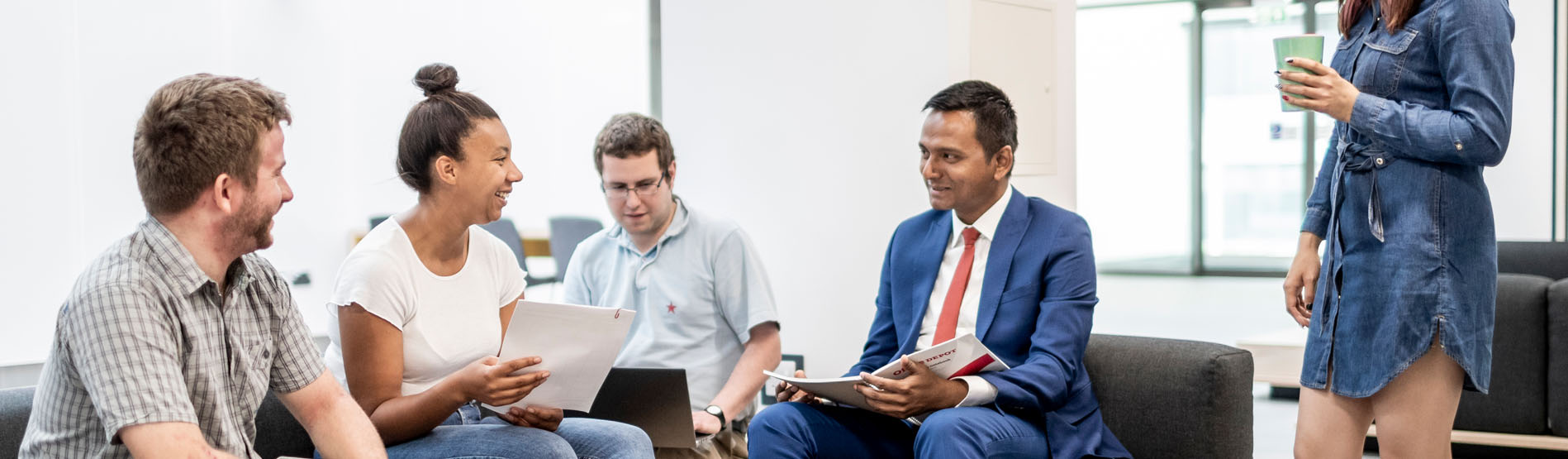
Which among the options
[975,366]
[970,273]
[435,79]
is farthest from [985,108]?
[435,79]

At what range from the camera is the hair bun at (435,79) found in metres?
1.96

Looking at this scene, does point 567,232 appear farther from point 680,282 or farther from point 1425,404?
point 1425,404

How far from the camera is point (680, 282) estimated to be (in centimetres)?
256

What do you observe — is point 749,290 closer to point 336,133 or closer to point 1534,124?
point 336,133

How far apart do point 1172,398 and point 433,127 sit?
1.38 m

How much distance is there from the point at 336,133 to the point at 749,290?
3399 millimetres

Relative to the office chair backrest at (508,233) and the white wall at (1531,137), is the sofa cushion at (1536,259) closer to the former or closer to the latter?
the white wall at (1531,137)

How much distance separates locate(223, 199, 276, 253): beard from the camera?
1381 millimetres

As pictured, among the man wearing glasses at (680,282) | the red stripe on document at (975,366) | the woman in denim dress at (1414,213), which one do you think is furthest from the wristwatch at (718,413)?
the woman in denim dress at (1414,213)

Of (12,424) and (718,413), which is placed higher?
(12,424)

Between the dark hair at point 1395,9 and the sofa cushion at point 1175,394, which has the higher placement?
the dark hair at point 1395,9

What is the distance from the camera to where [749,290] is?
2.55m

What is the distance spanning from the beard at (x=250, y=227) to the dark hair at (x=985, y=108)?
1.27 metres

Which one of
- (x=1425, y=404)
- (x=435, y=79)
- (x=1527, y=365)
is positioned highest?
(x=435, y=79)
